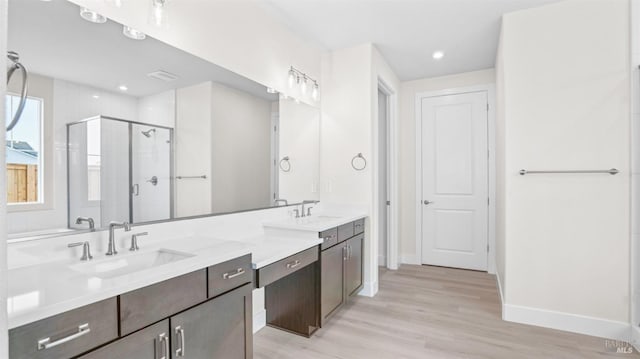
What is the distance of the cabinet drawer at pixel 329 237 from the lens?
235 cm

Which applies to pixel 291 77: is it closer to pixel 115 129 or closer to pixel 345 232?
pixel 345 232

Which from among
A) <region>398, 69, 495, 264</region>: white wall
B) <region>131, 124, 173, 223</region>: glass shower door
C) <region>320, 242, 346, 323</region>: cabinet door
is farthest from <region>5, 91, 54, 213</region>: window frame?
<region>398, 69, 495, 264</region>: white wall

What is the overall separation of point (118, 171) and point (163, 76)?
1.99ft

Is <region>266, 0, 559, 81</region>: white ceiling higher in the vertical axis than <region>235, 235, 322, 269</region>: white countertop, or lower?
higher

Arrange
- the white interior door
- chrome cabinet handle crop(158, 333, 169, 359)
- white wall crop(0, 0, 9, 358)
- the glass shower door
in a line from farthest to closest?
the white interior door, the glass shower door, chrome cabinet handle crop(158, 333, 169, 359), white wall crop(0, 0, 9, 358)

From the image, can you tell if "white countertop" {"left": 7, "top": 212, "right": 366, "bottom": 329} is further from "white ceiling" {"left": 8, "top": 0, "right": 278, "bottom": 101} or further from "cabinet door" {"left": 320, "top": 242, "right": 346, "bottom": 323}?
"white ceiling" {"left": 8, "top": 0, "right": 278, "bottom": 101}

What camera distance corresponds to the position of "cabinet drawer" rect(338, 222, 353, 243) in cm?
263

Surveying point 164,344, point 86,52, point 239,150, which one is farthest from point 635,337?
point 86,52

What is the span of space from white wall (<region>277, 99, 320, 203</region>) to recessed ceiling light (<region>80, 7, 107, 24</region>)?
1476mm

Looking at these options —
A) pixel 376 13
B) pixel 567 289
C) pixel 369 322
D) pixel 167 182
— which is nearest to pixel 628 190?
pixel 567 289

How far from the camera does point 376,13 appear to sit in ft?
8.51

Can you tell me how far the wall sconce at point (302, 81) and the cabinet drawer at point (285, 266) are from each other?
157cm

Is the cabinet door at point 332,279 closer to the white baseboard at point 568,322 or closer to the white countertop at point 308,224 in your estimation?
the white countertop at point 308,224

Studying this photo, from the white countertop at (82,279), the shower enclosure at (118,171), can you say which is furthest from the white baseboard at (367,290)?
the shower enclosure at (118,171)
